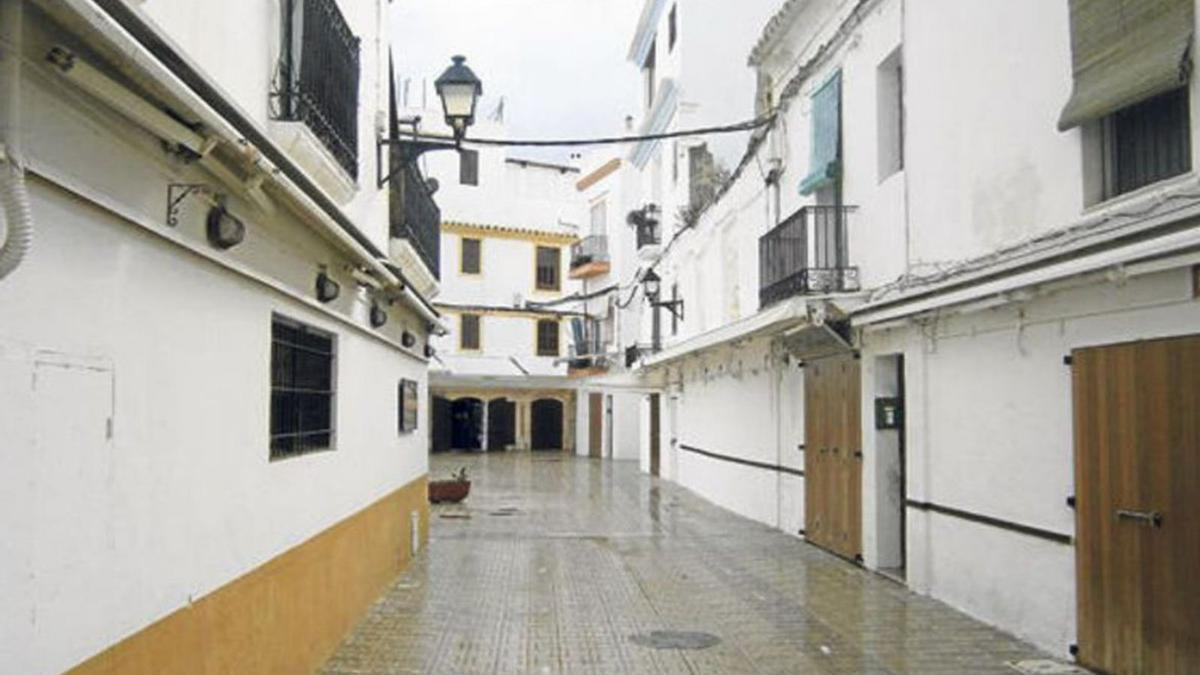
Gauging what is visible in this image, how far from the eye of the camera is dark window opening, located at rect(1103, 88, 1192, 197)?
6793mm

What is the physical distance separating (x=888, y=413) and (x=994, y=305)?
334 centimetres

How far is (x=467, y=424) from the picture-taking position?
41344 millimetres

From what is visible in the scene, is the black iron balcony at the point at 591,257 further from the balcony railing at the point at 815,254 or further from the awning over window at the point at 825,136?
the balcony railing at the point at 815,254

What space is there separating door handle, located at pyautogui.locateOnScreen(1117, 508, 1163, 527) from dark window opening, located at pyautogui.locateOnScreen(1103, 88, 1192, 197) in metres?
2.16

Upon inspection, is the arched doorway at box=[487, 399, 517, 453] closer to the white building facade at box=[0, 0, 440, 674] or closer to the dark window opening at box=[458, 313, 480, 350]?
the dark window opening at box=[458, 313, 480, 350]

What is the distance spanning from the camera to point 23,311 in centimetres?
333

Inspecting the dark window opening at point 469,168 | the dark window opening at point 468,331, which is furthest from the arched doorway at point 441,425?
the dark window opening at point 469,168

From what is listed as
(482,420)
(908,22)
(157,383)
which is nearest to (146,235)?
(157,383)

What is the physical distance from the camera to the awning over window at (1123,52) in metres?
6.54

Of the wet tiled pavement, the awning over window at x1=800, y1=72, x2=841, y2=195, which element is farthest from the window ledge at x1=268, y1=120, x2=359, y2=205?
the awning over window at x1=800, y1=72, x2=841, y2=195

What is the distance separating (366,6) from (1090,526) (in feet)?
25.3

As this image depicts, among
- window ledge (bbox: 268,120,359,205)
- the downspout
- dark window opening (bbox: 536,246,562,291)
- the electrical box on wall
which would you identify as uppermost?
dark window opening (bbox: 536,246,562,291)

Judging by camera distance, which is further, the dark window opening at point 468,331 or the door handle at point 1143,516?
the dark window opening at point 468,331

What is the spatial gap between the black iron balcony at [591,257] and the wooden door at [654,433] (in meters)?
9.40
